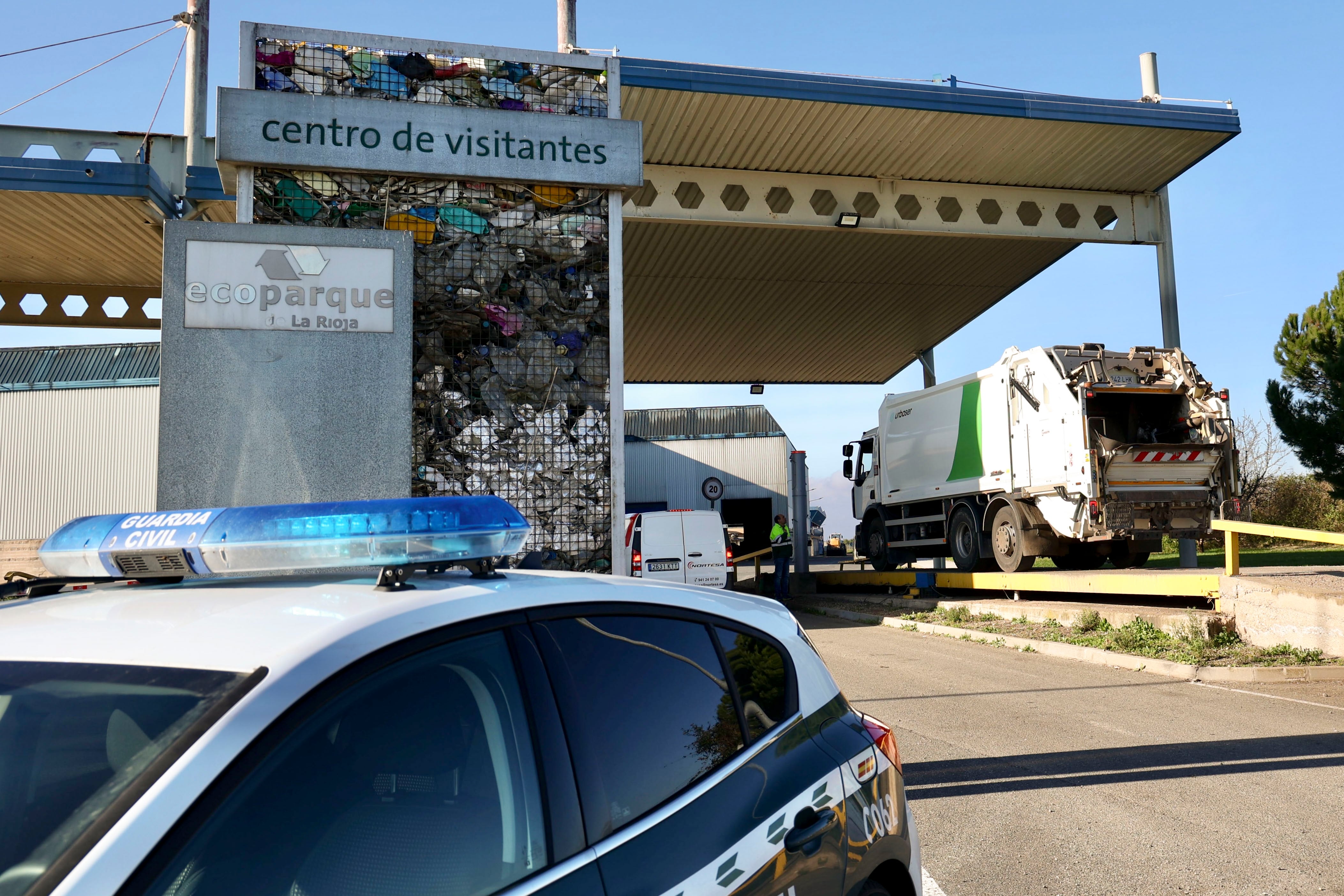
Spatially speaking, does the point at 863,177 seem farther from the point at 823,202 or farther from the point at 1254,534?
the point at 1254,534

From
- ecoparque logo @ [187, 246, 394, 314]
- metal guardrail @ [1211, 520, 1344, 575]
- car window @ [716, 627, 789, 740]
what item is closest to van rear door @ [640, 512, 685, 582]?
metal guardrail @ [1211, 520, 1344, 575]

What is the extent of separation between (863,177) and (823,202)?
878 millimetres

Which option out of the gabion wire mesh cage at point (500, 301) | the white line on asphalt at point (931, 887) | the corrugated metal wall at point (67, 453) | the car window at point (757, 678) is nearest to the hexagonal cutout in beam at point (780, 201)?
the gabion wire mesh cage at point (500, 301)

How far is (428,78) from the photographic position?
9.30 meters

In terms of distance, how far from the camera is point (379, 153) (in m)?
8.91

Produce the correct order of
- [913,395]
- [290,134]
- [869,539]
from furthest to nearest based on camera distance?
1. [869,539]
2. [913,395]
3. [290,134]

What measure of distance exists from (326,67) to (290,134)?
2.80ft

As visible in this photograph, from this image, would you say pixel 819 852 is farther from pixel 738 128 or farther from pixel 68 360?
pixel 68 360

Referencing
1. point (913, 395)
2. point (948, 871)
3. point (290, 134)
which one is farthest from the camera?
point (913, 395)

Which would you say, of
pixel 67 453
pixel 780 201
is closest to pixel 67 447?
pixel 67 453

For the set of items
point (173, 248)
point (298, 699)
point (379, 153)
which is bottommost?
point (298, 699)

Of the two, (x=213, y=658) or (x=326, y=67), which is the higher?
(x=326, y=67)

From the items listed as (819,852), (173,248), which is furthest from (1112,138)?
(819,852)

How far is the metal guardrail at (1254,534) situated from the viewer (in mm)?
8922
